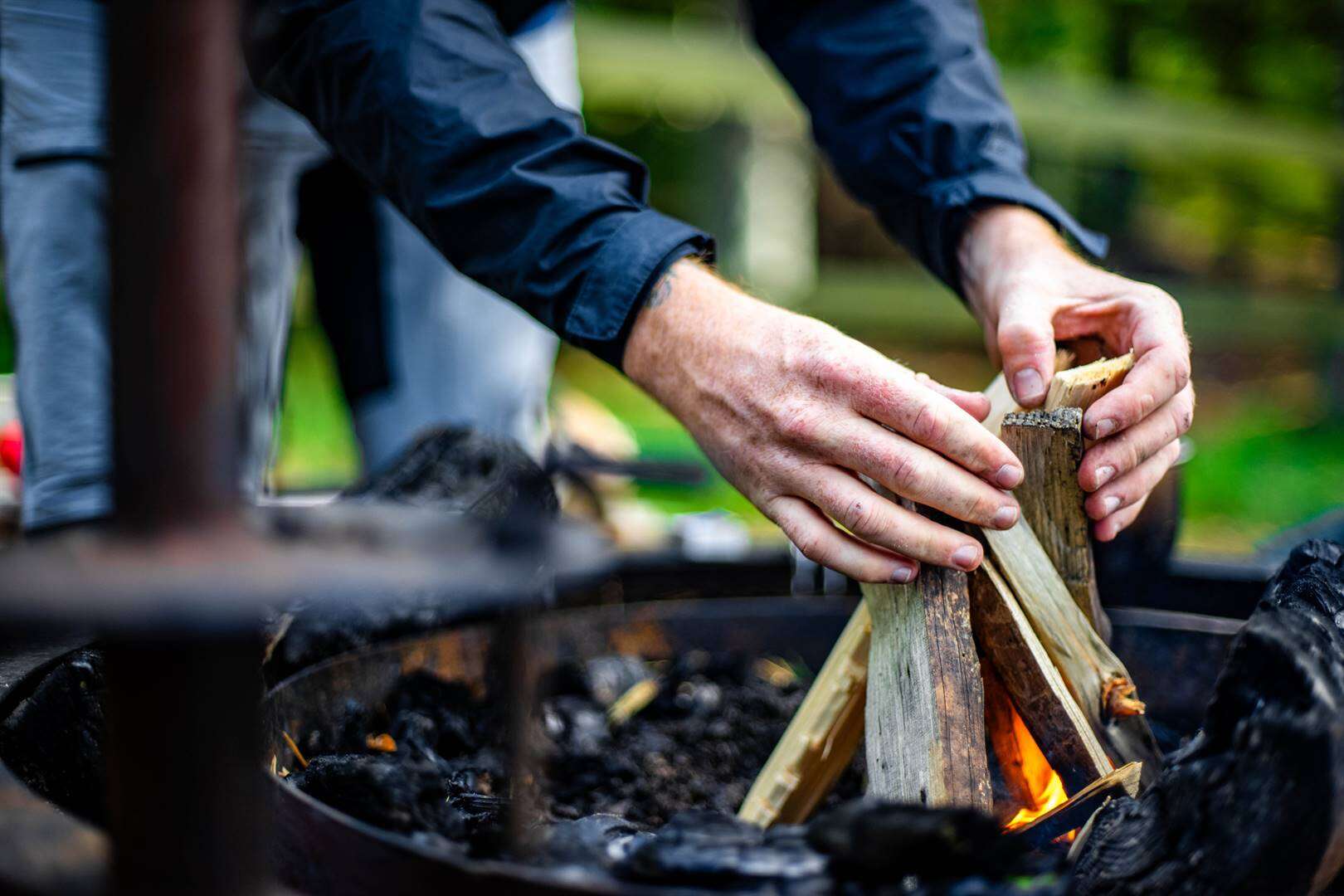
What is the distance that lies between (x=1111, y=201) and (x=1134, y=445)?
7.10m

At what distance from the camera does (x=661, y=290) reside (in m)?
1.31

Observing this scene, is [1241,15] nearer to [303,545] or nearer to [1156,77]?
[1156,77]

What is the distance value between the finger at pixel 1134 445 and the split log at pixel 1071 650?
10 centimetres

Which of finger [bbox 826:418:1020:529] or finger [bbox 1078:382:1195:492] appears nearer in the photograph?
finger [bbox 826:418:1020:529]

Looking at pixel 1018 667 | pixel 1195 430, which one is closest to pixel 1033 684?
pixel 1018 667

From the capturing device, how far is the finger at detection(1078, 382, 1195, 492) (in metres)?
1.25

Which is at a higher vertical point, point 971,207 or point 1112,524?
point 971,207

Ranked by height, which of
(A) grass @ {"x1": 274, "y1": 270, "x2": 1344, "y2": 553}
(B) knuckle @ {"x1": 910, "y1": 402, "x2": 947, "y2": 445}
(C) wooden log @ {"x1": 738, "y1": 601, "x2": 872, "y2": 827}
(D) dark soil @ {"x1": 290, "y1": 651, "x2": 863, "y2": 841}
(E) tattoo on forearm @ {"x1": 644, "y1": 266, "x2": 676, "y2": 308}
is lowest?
(A) grass @ {"x1": 274, "y1": 270, "x2": 1344, "y2": 553}

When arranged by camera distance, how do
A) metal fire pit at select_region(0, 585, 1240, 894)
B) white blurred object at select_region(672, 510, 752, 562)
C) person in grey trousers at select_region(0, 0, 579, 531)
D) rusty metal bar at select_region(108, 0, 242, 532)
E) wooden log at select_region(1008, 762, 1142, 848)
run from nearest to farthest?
rusty metal bar at select_region(108, 0, 242, 532), metal fire pit at select_region(0, 585, 1240, 894), wooden log at select_region(1008, 762, 1142, 848), person in grey trousers at select_region(0, 0, 579, 531), white blurred object at select_region(672, 510, 752, 562)

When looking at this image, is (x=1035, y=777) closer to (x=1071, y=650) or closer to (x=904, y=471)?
(x=1071, y=650)

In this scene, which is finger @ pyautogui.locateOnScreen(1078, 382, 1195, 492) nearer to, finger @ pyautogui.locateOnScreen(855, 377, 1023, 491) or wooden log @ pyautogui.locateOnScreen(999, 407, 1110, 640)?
wooden log @ pyautogui.locateOnScreen(999, 407, 1110, 640)

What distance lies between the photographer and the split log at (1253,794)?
0.85m

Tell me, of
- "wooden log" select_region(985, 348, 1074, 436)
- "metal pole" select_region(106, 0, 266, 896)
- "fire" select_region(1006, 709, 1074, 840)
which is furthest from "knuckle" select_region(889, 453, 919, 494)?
"metal pole" select_region(106, 0, 266, 896)

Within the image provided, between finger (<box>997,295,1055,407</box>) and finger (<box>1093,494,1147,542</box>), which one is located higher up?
finger (<box>997,295,1055,407</box>)
